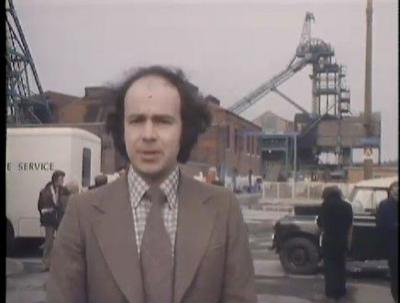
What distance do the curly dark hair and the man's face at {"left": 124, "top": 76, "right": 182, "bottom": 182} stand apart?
0.10ft

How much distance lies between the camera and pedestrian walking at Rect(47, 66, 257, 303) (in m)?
2.06

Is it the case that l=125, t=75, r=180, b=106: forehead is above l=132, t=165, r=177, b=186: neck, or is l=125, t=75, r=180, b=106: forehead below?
above

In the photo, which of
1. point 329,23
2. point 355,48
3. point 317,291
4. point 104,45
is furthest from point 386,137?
point 104,45

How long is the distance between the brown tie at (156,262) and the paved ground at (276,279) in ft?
1.20

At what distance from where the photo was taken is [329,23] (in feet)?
7.50

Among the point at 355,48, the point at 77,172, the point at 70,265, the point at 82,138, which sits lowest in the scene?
the point at 70,265

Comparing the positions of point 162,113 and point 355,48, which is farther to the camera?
point 355,48

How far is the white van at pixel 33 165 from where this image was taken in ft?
7.68

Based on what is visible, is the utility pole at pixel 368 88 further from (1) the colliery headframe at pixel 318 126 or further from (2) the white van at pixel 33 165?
(2) the white van at pixel 33 165

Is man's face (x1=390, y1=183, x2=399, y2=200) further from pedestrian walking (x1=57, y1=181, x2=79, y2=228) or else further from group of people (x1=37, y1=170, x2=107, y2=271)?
pedestrian walking (x1=57, y1=181, x2=79, y2=228)

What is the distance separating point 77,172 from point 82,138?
15 centimetres

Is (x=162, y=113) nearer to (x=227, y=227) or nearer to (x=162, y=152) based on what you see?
(x=162, y=152)

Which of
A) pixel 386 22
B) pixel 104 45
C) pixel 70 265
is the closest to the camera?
pixel 70 265

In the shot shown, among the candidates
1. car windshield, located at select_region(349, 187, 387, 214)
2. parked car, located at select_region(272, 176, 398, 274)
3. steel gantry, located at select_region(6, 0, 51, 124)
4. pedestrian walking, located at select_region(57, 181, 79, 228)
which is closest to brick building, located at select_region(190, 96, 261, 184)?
parked car, located at select_region(272, 176, 398, 274)
